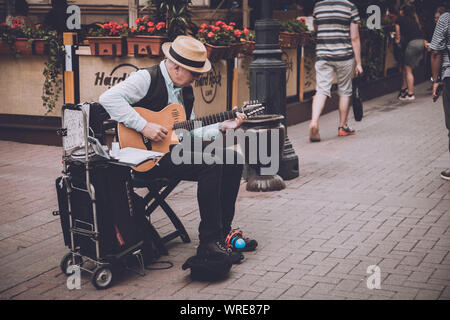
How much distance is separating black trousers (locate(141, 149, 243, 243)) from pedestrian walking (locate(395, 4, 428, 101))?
932cm

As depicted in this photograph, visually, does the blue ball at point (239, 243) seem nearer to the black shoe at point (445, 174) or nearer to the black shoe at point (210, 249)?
the black shoe at point (210, 249)

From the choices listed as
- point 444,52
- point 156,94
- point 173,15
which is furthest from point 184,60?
point 173,15

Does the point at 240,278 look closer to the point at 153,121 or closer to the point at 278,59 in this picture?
the point at 153,121

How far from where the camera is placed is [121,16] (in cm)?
1552

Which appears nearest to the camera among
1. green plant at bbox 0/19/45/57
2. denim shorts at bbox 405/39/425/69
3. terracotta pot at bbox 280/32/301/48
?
green plant at bbox 0/19/45/57

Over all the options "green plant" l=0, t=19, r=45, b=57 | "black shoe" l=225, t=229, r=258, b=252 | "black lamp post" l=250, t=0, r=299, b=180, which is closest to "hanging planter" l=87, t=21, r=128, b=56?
"green plant" l=0, t=19, r=45, b=57

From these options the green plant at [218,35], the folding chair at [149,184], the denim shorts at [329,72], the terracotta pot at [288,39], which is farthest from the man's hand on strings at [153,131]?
the terracotta pot at [288,39]

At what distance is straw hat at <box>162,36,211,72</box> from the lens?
16.8 ft

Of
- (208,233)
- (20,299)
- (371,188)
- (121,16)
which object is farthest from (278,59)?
(121,16)

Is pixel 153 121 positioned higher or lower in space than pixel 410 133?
higher

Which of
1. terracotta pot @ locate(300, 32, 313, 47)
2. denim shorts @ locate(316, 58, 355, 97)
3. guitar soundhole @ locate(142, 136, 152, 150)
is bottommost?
guitar soundhole @ locate(142, 136, 152, 150)

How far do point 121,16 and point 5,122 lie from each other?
20.5 ft

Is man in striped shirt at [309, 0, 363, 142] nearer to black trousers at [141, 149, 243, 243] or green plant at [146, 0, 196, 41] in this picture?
green plant at [146, 0, 196, 41]

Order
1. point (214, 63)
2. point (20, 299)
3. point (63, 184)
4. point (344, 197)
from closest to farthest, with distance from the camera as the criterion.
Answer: point (20, 299), point (63, 184), point (344, 197), point (214, 63)
